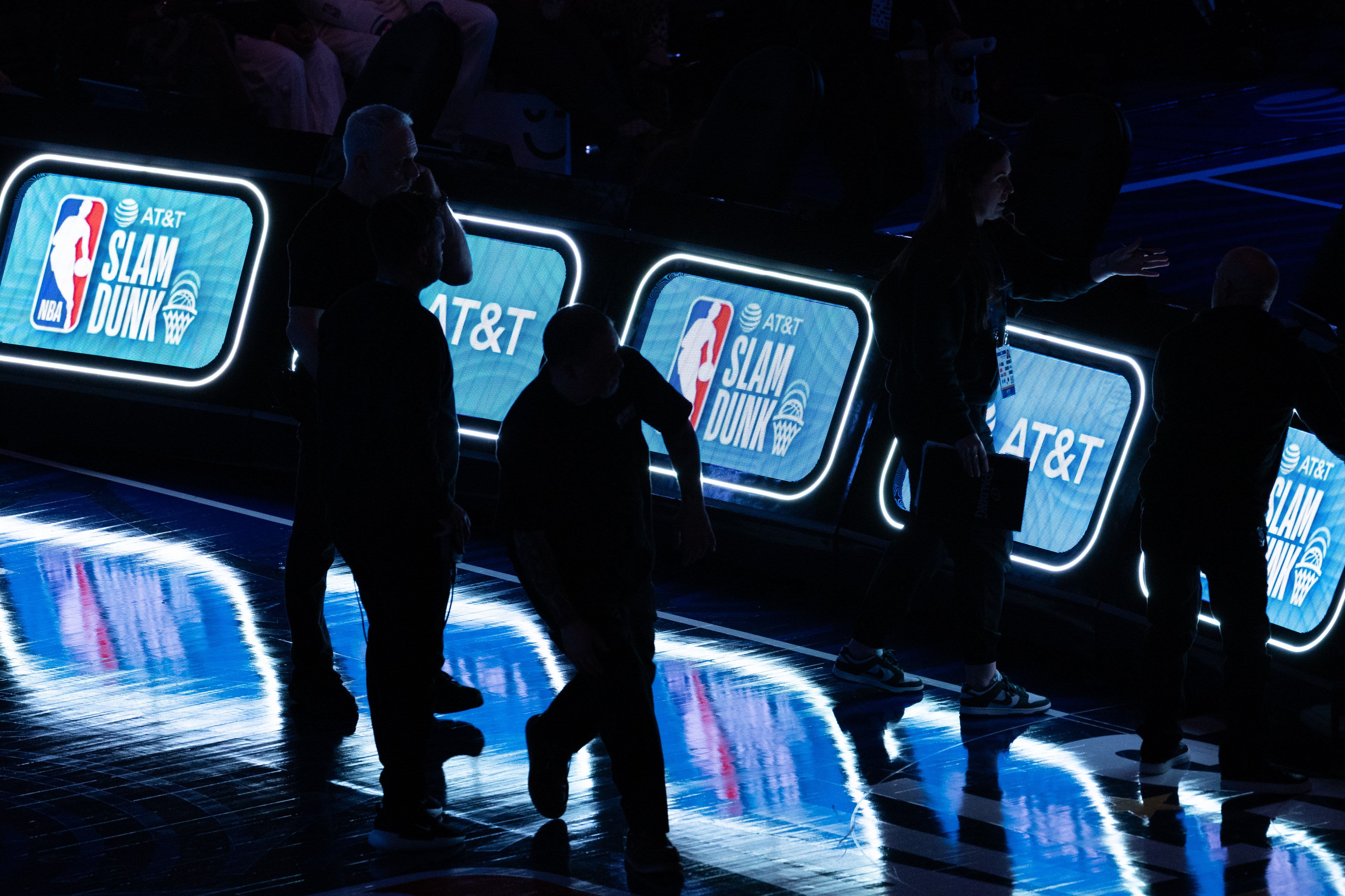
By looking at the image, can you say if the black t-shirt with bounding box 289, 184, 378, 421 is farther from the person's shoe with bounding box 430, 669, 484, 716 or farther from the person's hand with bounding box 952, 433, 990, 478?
the person's hand with bounding box 952, 433, 990, 478

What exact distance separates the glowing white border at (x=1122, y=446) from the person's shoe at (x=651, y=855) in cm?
273

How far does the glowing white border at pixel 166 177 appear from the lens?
26.7 feet

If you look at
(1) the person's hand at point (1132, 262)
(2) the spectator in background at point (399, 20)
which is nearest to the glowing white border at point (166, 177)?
(2) the spectator in background at point (399, 20)

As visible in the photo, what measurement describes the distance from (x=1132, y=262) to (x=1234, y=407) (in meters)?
0.76

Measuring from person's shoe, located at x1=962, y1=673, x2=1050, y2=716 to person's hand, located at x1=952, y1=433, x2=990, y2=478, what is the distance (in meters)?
0.80

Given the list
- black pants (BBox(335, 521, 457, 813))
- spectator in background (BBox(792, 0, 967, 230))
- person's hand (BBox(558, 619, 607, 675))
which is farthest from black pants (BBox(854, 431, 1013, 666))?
spectator in background (BBox(792, 0, 967, 230))

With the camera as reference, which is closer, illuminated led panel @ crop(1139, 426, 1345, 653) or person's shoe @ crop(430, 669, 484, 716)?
person's shoe @ crop(430, 669, 484, 716)

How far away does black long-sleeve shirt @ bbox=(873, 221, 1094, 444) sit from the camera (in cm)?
550

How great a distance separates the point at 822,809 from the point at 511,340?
3.46 m

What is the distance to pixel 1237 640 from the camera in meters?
5.14

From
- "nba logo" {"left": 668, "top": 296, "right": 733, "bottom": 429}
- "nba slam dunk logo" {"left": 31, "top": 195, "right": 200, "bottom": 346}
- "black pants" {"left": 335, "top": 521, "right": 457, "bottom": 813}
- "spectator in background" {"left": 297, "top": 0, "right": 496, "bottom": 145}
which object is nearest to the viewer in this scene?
"black pants" {"left": 335, "top": 521, "right": 457, "bottom": 813}

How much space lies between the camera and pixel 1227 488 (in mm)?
5031

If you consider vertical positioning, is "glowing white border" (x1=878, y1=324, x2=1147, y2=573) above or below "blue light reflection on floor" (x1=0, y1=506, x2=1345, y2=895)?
above

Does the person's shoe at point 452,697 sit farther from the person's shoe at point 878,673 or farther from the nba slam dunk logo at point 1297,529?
the nba slam dunk logo at point 1297,529
